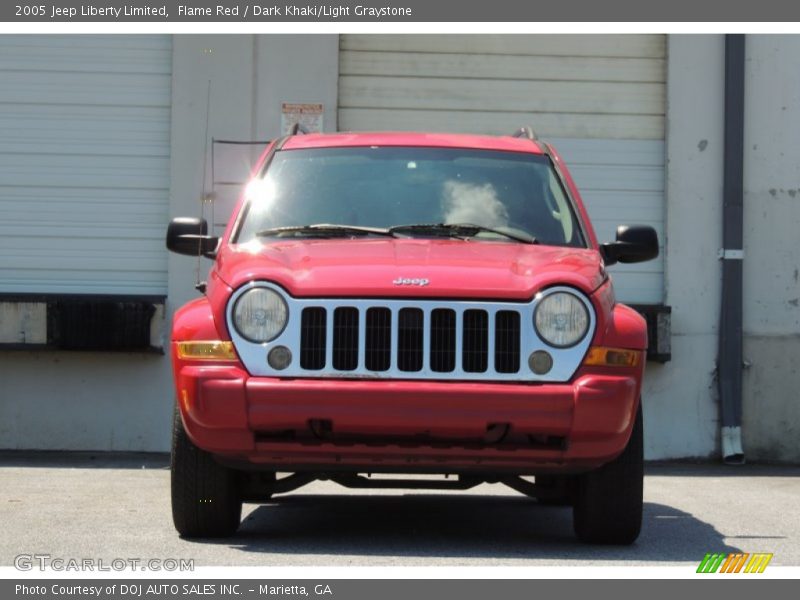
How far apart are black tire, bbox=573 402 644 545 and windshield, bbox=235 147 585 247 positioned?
1.11m

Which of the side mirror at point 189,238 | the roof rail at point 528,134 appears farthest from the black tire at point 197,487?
the roof rail at point 528,134

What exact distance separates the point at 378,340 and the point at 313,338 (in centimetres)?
26

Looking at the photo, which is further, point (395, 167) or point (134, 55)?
point (134, 55)

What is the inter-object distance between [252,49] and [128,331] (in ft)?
8.27

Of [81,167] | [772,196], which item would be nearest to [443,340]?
[81,167]

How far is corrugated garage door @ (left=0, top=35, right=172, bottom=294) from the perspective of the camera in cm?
1307

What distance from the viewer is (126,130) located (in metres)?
13.2

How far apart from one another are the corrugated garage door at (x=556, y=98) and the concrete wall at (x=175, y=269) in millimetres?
420

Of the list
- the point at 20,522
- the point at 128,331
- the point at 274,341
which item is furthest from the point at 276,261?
the point at 128,331

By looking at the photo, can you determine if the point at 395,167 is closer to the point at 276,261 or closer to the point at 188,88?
the point at 276,261

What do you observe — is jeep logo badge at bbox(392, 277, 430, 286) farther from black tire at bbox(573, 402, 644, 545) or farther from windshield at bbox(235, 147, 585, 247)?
black tire at bbox(573, 402, 644, 545)
